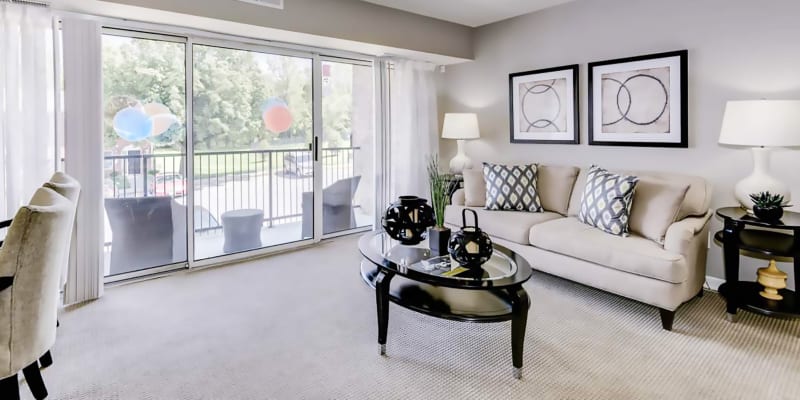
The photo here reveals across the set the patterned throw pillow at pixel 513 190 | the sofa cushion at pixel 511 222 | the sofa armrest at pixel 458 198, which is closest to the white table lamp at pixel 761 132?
the sofa cushion at pixel 511 222

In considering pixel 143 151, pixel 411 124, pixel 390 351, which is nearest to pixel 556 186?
pixel 411 124

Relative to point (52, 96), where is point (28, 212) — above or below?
below

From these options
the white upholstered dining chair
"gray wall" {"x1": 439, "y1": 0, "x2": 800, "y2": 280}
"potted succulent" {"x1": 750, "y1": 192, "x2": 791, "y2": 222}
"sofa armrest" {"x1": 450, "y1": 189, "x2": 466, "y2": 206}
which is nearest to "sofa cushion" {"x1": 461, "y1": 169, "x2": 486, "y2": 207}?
"sofa armrest" {"x1": 450, "y1": 189, "x2": 466, "y2": 206}

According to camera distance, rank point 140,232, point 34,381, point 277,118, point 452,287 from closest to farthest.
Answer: point 34,381 → point 452,287 → point 140,232 → point 277,118

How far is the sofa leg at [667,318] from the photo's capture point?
269 centimetres

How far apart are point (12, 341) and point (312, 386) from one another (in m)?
1.20

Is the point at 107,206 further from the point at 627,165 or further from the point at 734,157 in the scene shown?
the point at 734,157

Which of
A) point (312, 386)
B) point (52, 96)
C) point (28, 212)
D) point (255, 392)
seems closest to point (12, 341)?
point (28, 212)

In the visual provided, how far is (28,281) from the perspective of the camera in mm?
1732

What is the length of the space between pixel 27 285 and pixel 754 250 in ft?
12.2

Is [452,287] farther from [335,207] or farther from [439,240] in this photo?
[335,207]

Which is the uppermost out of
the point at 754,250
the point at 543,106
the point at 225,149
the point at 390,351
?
the point at 543,106

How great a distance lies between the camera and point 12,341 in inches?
66.8

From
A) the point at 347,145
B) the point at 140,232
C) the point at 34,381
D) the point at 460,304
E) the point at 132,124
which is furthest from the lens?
the point at 347,145
